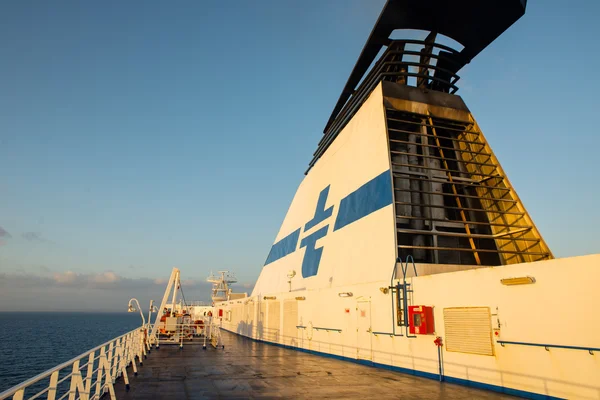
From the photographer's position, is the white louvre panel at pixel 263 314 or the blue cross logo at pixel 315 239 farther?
the white louvre panel at pixel 263 314

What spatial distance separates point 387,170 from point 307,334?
976 centimetres

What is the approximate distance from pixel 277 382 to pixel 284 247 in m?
25.1

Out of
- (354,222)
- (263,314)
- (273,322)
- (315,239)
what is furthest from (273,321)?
(354,222)

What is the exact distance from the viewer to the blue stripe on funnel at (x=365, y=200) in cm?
1875

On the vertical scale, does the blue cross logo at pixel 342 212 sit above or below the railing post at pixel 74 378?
above

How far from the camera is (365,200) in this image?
67.6ft

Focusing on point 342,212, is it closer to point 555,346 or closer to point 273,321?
point 273,321

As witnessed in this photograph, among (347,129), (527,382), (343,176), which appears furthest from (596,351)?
(347,129)

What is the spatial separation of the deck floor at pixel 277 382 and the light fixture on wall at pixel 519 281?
2778mm

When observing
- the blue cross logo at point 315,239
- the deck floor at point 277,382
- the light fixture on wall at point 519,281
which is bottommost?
the deck floor at point 277,382

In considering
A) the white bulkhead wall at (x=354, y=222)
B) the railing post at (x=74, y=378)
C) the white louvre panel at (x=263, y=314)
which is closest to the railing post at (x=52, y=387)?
the railing post at (x=74, y=378)

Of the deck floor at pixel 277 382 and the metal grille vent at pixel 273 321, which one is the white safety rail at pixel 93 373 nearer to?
the deck floor at pixel 277 382

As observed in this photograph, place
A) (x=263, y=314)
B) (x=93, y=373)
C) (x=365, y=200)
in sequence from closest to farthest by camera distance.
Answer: (x=93, y=373) → (x=365, y=200) → (x=263, y=314)

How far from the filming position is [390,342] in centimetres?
1464
